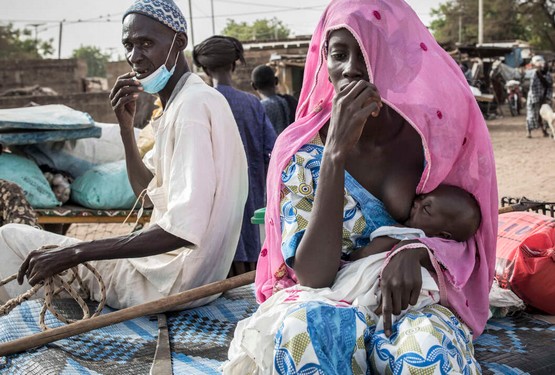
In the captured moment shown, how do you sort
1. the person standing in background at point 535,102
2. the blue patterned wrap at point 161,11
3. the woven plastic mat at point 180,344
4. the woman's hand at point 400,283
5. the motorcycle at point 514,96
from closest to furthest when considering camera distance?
1. the woman's hand at point 400,283
2. the woven plastic mat at point 180,344
3. the blue patterned wrap at point 161,11
4. the person standing in background at point 535,102
5. the motorcycle at point 514,96

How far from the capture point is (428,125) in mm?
2363

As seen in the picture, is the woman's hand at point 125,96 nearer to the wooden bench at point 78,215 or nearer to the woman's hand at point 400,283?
the woman's hand at point 400,283

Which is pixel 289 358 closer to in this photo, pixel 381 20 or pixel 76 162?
pixel 381 20

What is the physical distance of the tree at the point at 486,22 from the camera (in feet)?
138

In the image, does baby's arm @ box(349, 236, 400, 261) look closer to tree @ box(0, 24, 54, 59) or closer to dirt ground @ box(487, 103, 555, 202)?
dirt ground @ box(487, 103, 555, 202)

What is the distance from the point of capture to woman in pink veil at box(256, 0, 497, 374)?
7.11ft

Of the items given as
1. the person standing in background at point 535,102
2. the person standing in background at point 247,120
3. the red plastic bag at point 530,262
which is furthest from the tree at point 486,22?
the red plastic bag at point 530,262

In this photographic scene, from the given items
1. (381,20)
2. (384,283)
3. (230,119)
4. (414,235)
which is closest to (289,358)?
(384,283)

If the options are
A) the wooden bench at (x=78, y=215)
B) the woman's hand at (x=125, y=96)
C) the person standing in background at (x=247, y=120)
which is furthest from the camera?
the wooden bench at (x=78, y=215)

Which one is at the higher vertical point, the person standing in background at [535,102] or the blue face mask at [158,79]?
the blue face mask at [158,79]

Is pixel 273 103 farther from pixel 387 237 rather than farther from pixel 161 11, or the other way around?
pixel 387 237

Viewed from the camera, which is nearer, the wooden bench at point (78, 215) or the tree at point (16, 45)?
the wooden bench at point (78, 215)

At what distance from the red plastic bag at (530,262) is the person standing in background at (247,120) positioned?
160 centimetres

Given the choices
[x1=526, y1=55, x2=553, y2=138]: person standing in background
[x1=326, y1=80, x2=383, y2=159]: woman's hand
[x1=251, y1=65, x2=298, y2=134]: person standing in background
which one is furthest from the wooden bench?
[x1=526, y1=55, x2=553, y2=138]: person standing in background
